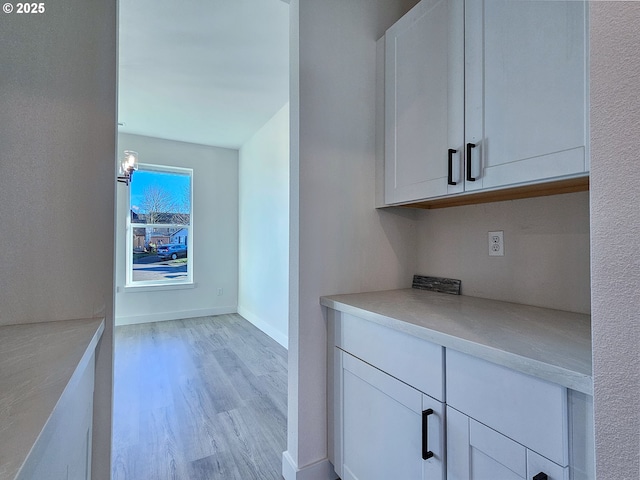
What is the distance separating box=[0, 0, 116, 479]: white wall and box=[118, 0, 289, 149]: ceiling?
3.64 ft

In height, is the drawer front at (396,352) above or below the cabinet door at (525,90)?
below

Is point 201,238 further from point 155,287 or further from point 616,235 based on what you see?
point 616,235

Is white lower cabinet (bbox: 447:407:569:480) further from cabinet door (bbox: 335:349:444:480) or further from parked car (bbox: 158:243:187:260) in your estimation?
parked car (bbox: 158:243:187:260)

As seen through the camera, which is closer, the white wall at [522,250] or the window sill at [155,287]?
the white wall at [522,250]

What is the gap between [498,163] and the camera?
1.11m

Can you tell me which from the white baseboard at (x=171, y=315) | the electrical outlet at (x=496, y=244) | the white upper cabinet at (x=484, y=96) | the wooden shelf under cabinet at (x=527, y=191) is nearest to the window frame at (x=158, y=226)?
the white baseboard at (x=171, y=315)

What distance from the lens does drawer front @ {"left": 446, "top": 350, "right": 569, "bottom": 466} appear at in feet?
2.32

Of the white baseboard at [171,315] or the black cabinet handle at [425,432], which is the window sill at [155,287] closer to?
the white baseboard at [171,315]

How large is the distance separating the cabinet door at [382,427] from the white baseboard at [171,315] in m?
3.84

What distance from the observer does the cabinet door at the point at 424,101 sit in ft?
4.13

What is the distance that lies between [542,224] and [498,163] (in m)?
0.37

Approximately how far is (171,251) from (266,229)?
69.0 inches

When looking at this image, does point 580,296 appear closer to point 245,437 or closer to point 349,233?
point 349,233

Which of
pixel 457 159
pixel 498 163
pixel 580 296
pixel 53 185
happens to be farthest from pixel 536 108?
pixel 53 185
